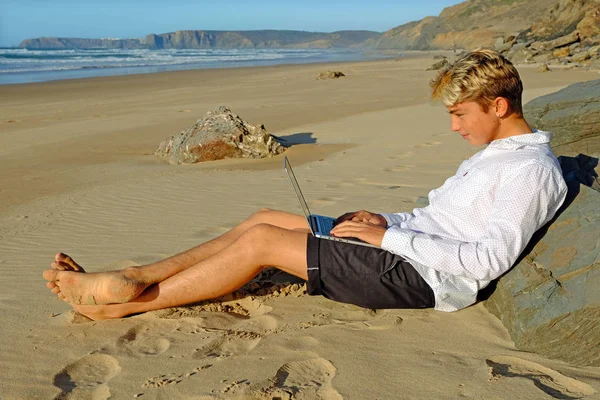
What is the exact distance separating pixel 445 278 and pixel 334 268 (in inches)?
22.6

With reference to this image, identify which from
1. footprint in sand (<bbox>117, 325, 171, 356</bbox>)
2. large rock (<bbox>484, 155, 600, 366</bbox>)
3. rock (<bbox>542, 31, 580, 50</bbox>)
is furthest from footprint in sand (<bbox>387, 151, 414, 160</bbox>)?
rock (<bbox>542, 31, 580, 50</bbox>)

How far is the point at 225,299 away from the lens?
13.1 ft

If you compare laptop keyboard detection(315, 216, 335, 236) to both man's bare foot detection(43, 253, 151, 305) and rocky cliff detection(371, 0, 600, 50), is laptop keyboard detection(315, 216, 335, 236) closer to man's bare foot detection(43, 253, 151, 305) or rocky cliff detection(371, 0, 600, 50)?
man's bare foot detection(43, 253, 151, 305)

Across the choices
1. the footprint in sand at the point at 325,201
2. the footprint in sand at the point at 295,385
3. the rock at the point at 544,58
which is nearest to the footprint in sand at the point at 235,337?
the footprint in sand at the point at 295,385

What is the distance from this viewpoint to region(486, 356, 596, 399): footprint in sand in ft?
8.95

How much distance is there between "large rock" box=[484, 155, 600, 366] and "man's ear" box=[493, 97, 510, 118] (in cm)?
62

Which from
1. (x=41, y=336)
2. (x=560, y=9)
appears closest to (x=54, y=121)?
(x=41, y=336)

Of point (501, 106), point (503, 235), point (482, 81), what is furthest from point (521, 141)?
point (503, 235)

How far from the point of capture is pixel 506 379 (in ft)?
9.41

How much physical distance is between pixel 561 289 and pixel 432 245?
638 mm

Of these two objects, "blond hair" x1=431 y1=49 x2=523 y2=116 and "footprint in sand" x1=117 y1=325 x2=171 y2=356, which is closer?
"blond hair" x1=431 y1=49 x2=523 y2=116

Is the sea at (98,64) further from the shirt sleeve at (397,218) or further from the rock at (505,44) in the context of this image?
the shirt sleeve at (397,218)

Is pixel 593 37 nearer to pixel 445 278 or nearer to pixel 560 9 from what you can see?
pixel 560 9

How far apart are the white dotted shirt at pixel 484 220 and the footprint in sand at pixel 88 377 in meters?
1.46
